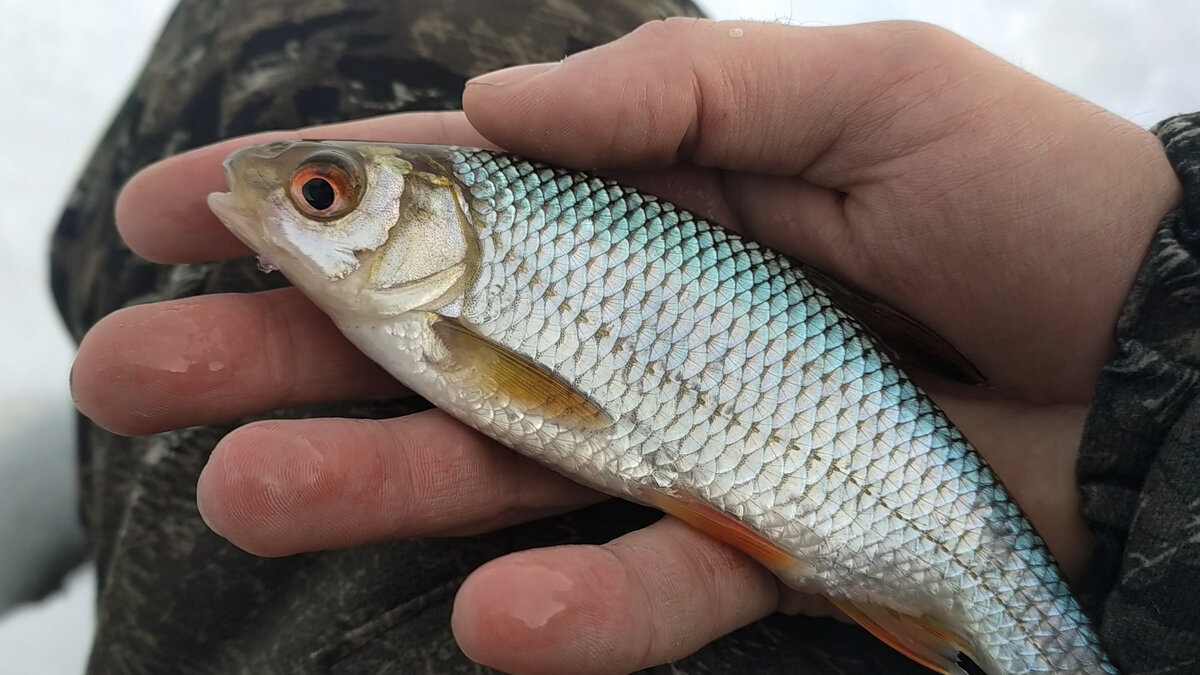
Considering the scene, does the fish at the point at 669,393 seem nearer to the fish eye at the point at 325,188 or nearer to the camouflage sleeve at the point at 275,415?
the fish eye at the point at 325,188

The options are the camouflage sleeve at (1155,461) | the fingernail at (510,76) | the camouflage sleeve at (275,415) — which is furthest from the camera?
the camouflage sleeve at (275,415)

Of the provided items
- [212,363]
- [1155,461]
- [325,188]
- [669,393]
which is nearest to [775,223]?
[669,393]

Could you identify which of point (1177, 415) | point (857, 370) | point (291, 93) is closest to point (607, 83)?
point (857, 370)

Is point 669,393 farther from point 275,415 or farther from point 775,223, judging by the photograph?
point 275,415

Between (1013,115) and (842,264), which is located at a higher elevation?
(1013,115)

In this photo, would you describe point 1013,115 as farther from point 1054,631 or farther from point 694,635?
point 694,635

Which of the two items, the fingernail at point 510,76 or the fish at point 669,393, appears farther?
the fingernail at point 510,76

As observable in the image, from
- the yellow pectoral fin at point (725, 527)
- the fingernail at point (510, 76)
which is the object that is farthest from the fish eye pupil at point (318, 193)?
the yellow pectoral fin at point (725, 527)
